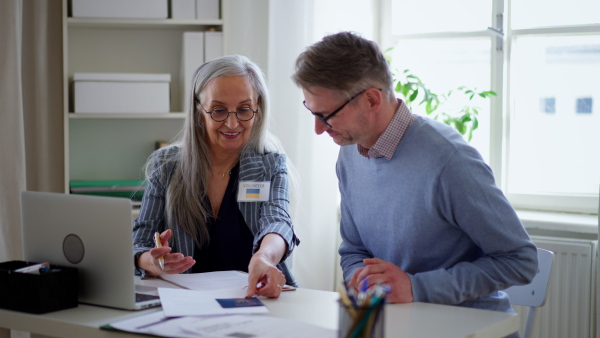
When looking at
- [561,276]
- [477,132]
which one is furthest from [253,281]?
[477,132]

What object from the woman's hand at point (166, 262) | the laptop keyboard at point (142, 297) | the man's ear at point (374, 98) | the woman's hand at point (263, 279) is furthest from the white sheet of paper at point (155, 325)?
the man's ear at point (374, 98)

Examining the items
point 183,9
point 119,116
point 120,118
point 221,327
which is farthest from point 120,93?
point 221,327

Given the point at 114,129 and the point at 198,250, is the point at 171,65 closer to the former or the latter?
the point at 114,129

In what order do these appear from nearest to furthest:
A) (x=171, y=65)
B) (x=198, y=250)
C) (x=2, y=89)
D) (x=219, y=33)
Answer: (x=198, y=250), (x=2, y=89), (x=219, y=33), (x=171, y=65)

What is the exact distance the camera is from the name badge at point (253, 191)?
92.3 inches

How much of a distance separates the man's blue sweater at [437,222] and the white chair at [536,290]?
0.20 meters

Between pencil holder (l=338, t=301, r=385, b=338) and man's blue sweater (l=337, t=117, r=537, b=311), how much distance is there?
1.86ft

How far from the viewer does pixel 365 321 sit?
1095 millimetres

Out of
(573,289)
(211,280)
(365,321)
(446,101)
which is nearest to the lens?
(365,321)

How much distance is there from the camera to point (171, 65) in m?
3.79

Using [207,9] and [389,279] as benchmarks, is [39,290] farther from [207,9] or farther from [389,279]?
[207,9]

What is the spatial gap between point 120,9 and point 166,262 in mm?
1903

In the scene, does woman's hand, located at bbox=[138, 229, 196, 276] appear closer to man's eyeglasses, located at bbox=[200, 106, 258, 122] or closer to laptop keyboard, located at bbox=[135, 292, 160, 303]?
laptop keyboard, located at bbox=[135, 292, 160, 303]

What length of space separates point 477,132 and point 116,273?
2474 mm
